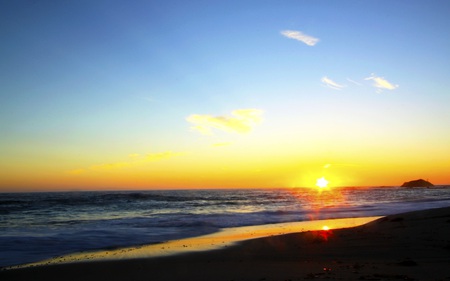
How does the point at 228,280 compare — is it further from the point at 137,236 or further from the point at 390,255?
the point at 137,236

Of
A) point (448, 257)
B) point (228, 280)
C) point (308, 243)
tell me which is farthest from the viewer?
point (308, 243)

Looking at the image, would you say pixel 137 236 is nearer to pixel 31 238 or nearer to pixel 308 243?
pixel 31 238

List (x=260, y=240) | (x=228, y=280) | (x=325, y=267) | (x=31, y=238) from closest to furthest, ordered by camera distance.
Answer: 1. (x=228, y=280)
2. (x=325, y=267)
3. (x=260, y=240)
4. (x=31, y=238)

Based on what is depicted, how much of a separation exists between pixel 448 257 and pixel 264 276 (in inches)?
208

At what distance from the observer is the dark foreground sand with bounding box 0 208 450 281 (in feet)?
27.9

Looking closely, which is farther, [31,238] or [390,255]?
[31,238]

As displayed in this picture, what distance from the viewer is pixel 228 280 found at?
852cm

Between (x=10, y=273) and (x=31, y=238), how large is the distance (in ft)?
30.1

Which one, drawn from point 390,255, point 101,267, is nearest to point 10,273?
point 101,267

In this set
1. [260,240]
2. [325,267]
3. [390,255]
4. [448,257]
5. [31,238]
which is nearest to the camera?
[325,267]

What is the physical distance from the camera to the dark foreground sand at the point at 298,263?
27.9ft

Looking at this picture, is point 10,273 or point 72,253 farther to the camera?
point 72,253

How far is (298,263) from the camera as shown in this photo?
402 inches

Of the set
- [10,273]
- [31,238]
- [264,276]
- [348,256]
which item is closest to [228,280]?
[264,276]
